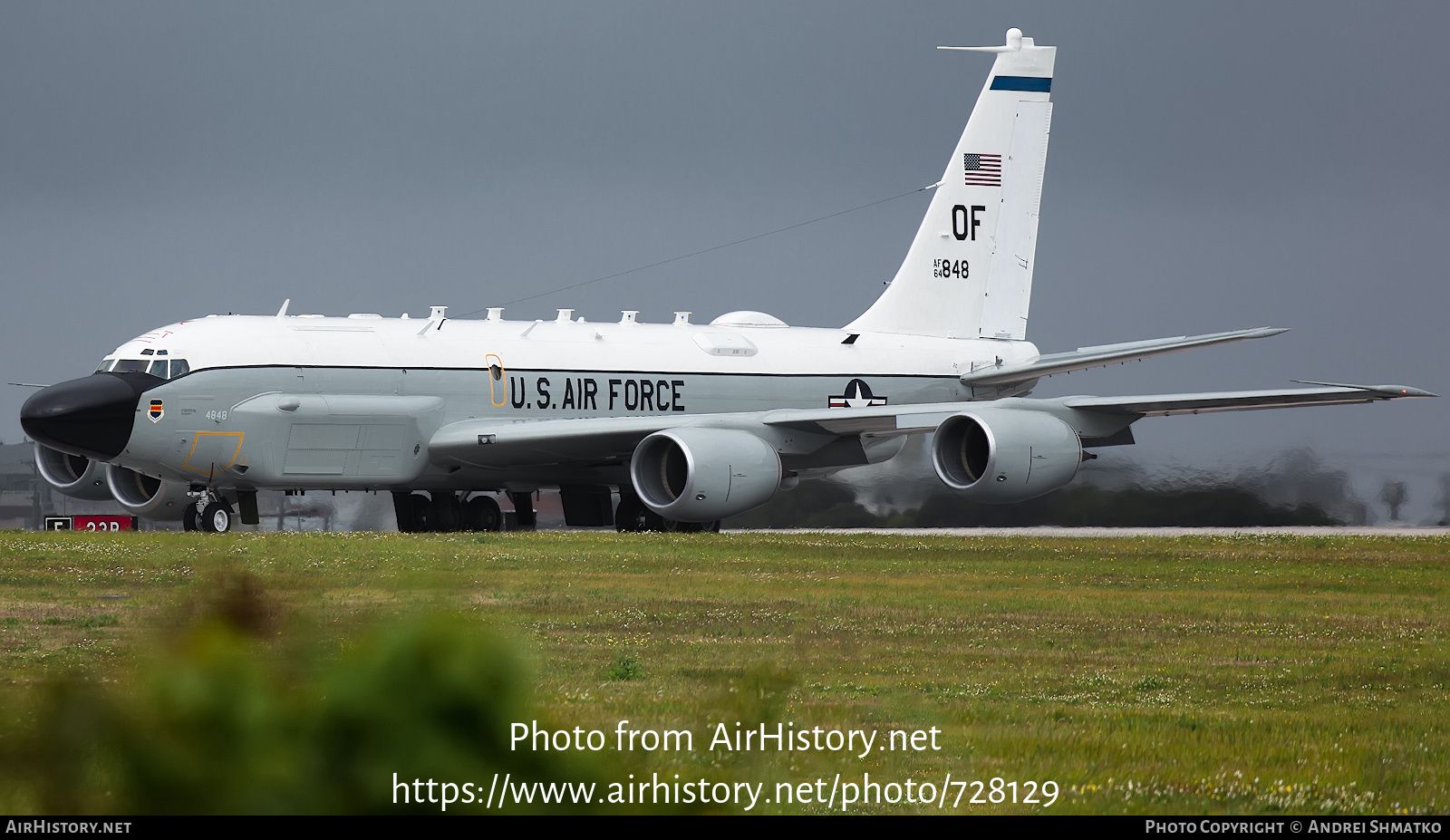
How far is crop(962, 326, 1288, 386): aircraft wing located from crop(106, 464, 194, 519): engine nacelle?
45.8 feet

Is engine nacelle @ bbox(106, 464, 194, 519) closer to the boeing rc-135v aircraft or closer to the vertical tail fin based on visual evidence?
the boeing rc-135v aircraft

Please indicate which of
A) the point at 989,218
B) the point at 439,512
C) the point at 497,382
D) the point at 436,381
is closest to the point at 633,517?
the point at 439,512

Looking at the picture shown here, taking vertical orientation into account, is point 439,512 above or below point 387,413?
below

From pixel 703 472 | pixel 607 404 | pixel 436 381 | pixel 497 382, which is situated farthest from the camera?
pixel 607 404

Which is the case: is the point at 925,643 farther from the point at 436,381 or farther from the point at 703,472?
the point at 436,381

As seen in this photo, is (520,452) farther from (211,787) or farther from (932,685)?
(211,787)

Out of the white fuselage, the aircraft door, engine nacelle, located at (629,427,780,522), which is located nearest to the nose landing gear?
the white fuselage

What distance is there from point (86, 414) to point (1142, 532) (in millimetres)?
17420

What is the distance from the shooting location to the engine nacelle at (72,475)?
25.6 m

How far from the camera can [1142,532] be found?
28.2 m

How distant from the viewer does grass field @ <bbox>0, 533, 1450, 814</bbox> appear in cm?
327

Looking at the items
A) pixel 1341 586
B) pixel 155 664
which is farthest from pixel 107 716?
pixel 1341 586

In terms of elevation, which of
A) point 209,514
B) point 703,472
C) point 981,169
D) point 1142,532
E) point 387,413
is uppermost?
point 981,169

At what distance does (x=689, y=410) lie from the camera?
26984 mm
